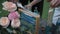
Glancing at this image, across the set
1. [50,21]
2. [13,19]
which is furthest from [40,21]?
[13,19]

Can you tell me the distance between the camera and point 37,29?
3.29 feet

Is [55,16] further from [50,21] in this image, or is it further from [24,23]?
[24,23]

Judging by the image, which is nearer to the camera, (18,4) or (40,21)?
(40,21)

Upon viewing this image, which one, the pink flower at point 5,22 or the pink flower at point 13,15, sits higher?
the pink flower at point 13,15

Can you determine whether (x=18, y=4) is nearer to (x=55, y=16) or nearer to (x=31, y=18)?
(x=31, y=18)

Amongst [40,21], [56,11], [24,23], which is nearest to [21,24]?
[24,23]

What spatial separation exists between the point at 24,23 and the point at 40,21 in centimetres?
11

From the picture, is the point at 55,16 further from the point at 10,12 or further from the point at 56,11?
the point at 10,12

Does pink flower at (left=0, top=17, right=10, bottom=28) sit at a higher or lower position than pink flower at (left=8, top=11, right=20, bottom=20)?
lower

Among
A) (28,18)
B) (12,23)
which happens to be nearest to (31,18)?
(28,18)

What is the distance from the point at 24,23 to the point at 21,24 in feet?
0.09

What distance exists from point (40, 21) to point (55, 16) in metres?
0.10

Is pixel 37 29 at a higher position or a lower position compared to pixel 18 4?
lower

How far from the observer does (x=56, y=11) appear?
104cm
